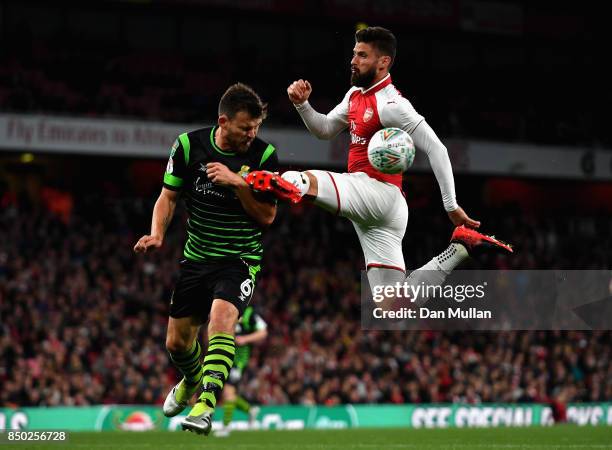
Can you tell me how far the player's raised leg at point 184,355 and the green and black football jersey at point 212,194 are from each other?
0.67 m

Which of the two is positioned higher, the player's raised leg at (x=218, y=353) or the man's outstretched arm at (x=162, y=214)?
the man's outstretched arm at (x=162, y=214)

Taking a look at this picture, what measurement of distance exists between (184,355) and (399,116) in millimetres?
2883

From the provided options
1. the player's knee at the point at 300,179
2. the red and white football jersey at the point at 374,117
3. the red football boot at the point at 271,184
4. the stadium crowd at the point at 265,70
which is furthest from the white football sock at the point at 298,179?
the stadium crowd at the point at 265,70

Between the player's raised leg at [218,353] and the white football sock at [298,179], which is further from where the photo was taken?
the white football sock at [298,179]

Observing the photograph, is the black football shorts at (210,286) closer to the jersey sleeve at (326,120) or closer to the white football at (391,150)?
the white football at (391,150)

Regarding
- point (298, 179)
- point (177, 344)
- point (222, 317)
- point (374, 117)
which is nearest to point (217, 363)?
point (222, 317)

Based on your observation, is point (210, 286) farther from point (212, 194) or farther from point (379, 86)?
point (379, 86)

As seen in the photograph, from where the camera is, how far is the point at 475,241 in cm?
1011

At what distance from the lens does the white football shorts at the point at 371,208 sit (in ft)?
30.4

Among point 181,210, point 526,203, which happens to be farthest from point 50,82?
point 526,203

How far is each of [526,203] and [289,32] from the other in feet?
32.6

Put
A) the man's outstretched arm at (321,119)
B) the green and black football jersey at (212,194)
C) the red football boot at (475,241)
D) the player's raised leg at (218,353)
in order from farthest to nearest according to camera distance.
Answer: the red football boot at (475,241) < the man's outstretched arm at (321,119) < the green and black football jersey at (212,194) < the player's raised leg at (218,353)

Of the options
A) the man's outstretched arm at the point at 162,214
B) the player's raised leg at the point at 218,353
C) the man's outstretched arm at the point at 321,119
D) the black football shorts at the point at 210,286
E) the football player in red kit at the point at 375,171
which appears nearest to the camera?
the player's raised leg at the point at 218,353

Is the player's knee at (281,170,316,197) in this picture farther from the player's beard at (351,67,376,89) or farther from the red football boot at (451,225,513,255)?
the red football boot at (451,225,513,255)
